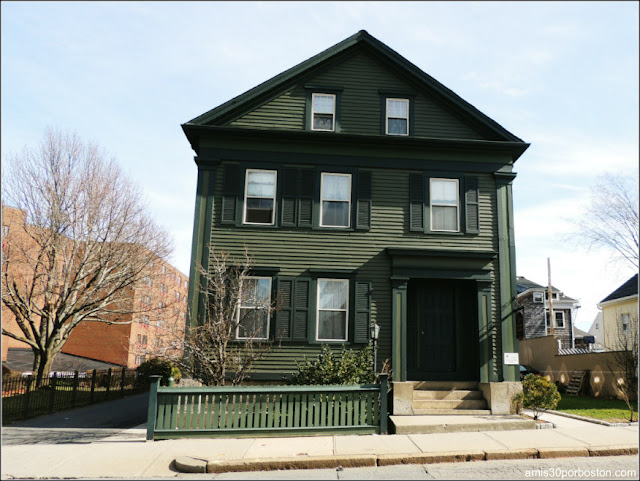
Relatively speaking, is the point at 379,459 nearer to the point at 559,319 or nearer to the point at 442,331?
the point at 442,331

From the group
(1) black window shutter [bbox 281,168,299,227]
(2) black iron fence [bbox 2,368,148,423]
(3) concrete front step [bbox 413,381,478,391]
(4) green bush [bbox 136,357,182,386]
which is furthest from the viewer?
(4) green bush [bbox 136,357,182,386]

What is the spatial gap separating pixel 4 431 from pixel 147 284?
16.4m

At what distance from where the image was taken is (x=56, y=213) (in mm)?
23656

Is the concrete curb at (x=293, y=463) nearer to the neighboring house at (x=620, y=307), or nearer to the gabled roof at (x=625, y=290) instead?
the neighboring house at (x=620, y=307)

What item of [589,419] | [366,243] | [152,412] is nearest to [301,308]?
[366,243]

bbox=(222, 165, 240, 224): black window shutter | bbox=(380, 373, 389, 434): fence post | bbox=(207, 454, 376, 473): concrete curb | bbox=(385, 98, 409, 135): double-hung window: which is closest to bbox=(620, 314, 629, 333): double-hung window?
bbox=(385, 98, 409, 135): double-hung window

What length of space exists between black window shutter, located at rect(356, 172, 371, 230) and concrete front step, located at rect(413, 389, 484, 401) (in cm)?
487

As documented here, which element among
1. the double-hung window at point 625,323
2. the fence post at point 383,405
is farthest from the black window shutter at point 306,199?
the double-hung window at point 625,323

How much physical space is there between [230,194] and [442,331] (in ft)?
24.3

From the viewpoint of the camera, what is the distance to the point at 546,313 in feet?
131

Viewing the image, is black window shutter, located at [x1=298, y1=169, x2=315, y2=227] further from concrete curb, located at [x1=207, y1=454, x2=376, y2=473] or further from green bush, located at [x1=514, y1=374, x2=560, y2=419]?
concrete curb, located at [x1=207, y1=454, x2=376, y2=473]

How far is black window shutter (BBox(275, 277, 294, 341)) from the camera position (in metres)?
14.2

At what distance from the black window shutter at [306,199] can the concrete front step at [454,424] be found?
19.7 feet

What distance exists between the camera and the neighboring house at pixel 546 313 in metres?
38.8
